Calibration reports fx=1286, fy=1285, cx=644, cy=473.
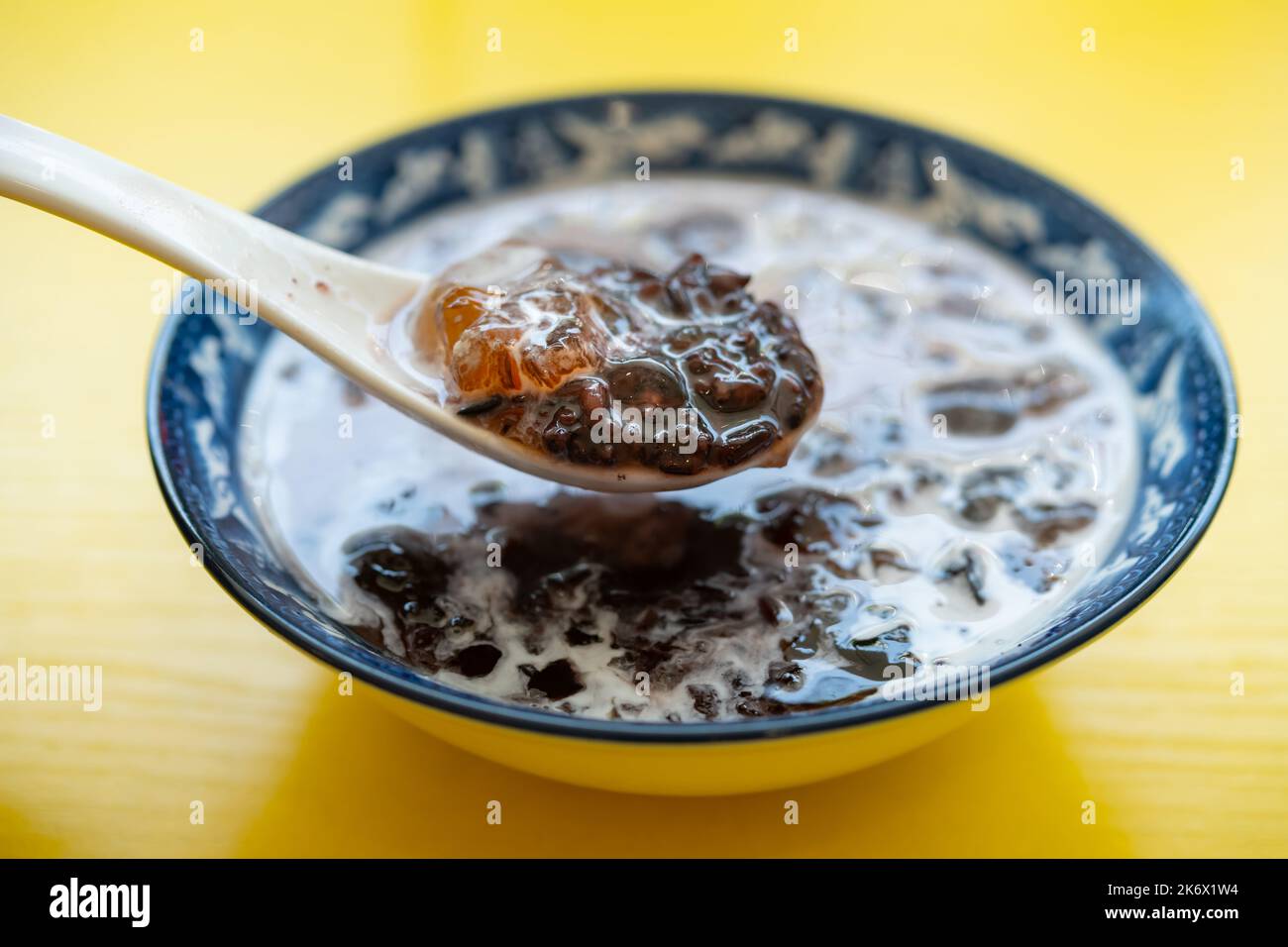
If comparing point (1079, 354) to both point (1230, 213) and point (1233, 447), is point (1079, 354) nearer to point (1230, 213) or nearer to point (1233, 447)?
point (1233, 447)

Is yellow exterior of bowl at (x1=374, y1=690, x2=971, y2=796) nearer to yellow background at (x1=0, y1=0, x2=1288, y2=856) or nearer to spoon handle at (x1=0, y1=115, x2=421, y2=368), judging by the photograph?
yellow background at (x1=0, y1=0, x2=1288, y2=856)

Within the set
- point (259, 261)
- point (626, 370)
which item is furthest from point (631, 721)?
point (259, 261)

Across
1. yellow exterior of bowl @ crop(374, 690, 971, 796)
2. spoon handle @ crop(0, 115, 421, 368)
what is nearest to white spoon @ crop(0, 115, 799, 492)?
spoon handle @ crop(0, 115, 421, 368)

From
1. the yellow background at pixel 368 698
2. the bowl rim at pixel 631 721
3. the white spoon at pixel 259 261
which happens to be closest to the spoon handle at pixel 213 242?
the white spoon at pixel 259 261

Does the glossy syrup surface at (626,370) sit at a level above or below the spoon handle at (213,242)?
below

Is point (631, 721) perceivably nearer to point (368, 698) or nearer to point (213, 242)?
point (368, 698)

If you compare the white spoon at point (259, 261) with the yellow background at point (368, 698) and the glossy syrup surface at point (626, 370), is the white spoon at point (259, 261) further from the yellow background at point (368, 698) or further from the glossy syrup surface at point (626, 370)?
the yellow background at point (368, 698)
